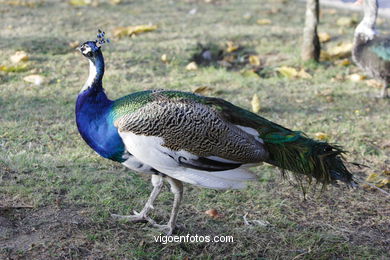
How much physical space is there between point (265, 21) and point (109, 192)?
5.15 m

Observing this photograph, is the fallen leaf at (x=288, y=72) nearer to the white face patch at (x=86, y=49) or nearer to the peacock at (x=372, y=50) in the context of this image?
the peacock at (x=372, y=50)

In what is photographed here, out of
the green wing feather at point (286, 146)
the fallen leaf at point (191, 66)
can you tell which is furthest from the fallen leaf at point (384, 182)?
the fallen leaf at point (191, 66)

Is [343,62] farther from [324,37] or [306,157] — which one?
[306,157]

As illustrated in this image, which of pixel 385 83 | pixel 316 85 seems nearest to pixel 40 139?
pixel 316 85

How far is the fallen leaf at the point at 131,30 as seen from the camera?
7.09 meters

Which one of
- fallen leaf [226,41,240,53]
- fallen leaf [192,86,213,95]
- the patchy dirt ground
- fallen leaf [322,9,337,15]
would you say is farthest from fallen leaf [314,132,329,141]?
fallen leaf [322,9,337,15]

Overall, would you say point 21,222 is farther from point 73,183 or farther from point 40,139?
point 40,139

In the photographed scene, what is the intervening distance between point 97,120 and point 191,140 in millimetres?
570

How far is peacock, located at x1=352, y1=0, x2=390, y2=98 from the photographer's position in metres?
5.76

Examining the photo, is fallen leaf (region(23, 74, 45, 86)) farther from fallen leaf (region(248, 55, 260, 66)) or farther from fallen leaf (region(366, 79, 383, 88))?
fallen leaf (region(366, 79, 383, 88))

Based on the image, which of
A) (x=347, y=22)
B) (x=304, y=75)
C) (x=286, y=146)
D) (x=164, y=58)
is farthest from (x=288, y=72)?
(x=286, y=146)

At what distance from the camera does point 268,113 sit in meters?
5.26

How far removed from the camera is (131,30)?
720 cm

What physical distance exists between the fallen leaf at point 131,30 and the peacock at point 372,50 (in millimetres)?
2816
